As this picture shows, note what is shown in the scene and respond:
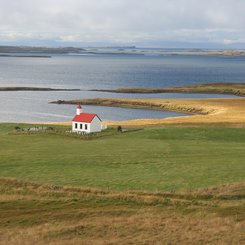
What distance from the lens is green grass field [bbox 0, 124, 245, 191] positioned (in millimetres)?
35062

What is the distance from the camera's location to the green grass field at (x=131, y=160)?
35.1 metres

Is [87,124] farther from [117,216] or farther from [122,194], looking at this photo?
[117,216]

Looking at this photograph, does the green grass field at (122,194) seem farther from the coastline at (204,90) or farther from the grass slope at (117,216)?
the coastline at (204,90)

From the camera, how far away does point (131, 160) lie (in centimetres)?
4209

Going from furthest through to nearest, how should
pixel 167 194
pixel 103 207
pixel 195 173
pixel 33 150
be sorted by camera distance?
pixel 33 150
pixel 195 173
pixel 167 194
pixel 103 207

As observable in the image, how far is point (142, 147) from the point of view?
4997 centimetres

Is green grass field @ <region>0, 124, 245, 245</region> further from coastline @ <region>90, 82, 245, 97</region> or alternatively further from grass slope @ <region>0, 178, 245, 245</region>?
coastline @ <region>90, 82, 245, 97</region>

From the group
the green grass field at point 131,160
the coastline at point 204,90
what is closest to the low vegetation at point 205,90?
the coastline at point 204,90

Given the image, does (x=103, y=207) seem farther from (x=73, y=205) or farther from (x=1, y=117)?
(x=1, y=117)

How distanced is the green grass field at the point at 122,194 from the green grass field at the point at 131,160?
77 millimetres

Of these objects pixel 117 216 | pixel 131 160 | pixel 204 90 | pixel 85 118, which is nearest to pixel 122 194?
pixel 117 216

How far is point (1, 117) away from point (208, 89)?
84.1 metres

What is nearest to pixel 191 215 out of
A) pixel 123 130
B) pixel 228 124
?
pixel 123 130

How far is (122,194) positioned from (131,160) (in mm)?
11316
